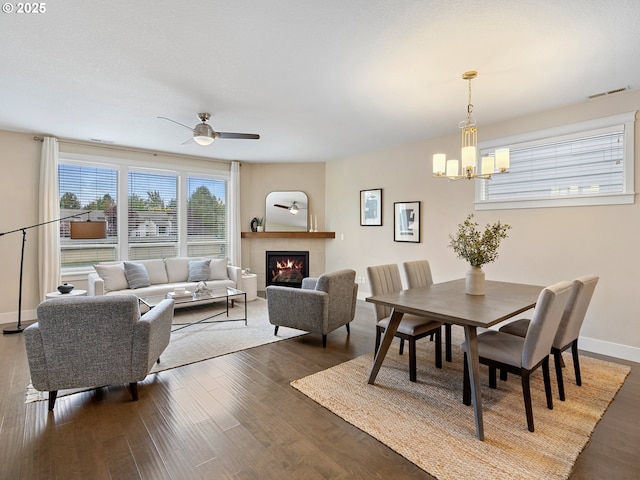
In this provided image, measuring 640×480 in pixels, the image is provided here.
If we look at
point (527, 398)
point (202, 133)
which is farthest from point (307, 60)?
point (527, 398)

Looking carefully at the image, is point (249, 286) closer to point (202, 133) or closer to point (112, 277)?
point (112, 277)

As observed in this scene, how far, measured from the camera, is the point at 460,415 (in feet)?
7.59

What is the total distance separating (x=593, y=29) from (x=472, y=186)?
2403mm

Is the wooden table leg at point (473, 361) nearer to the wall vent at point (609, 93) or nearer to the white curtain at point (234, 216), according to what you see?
the wall vent at point (609, 93)

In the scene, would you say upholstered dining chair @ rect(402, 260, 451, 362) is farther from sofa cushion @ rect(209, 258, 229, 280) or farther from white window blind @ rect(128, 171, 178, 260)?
white window blind @ rect(128, 171, 178, 260)

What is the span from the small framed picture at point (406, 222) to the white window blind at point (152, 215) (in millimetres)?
4102

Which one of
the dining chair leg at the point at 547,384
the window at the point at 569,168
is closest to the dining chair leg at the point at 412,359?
the dining chair leg at the point at 547,384

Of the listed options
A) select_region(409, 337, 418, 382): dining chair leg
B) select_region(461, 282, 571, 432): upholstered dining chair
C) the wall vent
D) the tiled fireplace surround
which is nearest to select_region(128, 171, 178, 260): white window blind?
the tiled fireplace surround

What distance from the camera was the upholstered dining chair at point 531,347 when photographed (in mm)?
2074

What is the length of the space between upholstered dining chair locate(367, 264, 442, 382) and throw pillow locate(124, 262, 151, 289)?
11.9 ft

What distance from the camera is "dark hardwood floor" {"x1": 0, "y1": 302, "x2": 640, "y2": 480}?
1.80 metres

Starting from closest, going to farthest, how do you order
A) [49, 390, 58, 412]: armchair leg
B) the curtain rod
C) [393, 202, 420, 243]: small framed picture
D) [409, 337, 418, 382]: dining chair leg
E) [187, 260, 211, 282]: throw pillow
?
[49, 390, 58, 412]: armchair leg
[409, 337, 418, 382]: dining chair leg
the curtain rod
[393, 202, 420, 243]: small framed picture
[187, 260, 211, 282]: throw pillow

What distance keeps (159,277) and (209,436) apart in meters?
3.76

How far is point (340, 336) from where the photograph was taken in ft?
13.2
